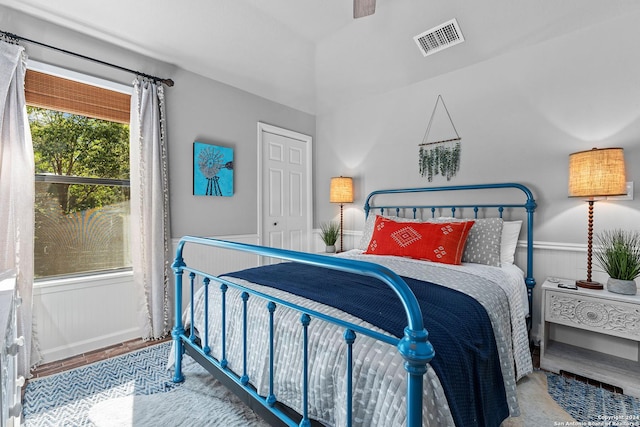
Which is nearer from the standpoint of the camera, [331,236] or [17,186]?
[17,186]

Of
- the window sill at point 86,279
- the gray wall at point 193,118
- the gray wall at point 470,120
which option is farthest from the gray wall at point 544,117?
the window sill at point 86,279

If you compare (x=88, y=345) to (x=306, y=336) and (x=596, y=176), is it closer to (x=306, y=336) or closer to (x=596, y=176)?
(x=306, y=336)

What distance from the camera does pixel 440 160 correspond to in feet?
10.1

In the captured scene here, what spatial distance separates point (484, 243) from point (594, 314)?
2.48 ft

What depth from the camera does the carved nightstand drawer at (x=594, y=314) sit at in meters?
1.85

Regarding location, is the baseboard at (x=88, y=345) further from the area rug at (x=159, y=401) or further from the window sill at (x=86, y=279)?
the window sill at (x=86, y=279)

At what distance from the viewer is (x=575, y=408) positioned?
5.60ft

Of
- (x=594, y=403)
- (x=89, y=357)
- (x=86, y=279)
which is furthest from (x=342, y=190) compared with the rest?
(x=89, y=357)

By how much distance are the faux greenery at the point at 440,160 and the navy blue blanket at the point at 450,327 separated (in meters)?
1.66

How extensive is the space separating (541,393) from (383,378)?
1.52 metres

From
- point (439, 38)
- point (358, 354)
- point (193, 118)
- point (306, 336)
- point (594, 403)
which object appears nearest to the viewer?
point (358, 354)

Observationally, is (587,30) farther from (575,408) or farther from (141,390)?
(141,390)

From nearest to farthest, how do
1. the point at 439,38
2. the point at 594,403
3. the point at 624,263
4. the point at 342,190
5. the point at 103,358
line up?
the point at 594,403 → the point at 624,263 → the point at 103,358 → the point at 439,38 → the point at 342,190

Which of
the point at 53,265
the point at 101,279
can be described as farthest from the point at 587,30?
the point at 53,265
